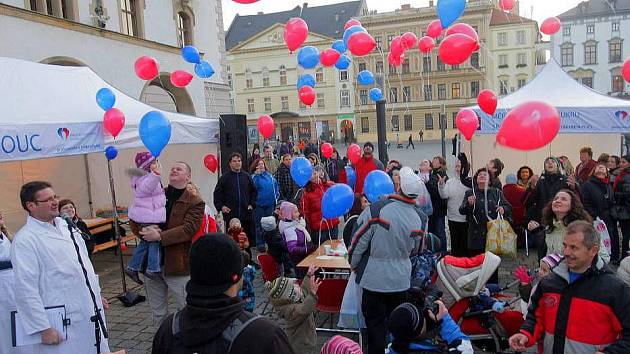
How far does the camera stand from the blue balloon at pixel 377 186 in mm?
5562

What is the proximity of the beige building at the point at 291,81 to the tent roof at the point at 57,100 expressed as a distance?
42221 millimetres

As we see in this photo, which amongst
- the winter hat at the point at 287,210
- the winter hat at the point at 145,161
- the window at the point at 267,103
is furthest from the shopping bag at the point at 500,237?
the window at the point at 267,103

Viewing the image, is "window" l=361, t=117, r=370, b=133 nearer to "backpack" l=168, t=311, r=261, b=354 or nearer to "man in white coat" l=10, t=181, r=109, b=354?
"man in white coat" l=10, t=181, r=109, b=354

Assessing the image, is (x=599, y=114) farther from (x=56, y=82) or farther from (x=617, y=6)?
(x=617, y=6)

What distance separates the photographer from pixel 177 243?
167 inches

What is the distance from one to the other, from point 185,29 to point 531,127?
15.7 m

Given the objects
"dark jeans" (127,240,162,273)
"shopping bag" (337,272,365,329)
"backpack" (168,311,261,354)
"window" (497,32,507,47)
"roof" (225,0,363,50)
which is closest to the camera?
"backpack" (168,311,261,354)

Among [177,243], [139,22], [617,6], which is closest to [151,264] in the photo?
[177,243]

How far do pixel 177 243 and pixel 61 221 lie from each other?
3.67 feet

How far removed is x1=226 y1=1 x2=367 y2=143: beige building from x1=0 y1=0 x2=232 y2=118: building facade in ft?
105

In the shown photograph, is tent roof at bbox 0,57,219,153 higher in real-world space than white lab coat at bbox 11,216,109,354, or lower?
higher

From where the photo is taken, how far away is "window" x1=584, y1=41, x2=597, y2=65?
5322cm

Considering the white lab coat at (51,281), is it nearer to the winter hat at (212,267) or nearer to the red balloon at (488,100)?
the winter hat at (212,267)

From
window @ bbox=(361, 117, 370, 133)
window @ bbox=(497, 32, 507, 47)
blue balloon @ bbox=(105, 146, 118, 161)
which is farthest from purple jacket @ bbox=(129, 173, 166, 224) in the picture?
window @ bbox=(497, 32, 507, 47)
